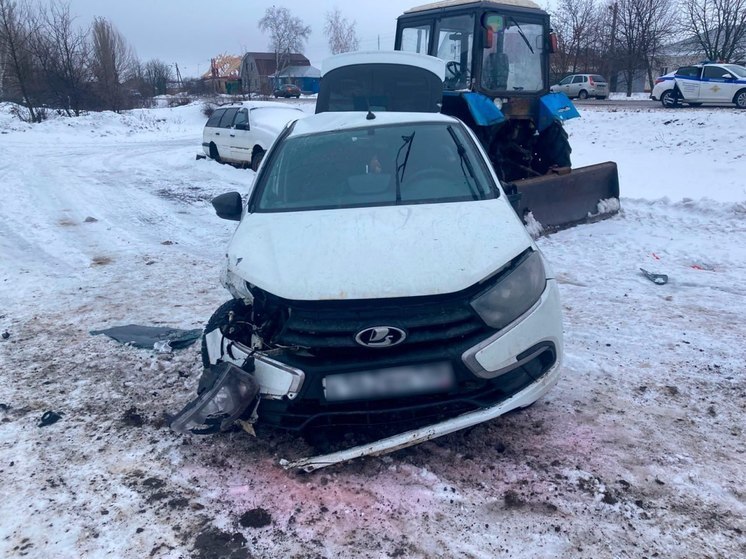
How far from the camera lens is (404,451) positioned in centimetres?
337

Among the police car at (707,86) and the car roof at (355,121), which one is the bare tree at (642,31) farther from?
the car roof at (355,121)

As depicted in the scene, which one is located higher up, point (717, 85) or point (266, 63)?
point (266, 63)

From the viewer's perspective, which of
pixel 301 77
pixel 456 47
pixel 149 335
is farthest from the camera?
pixel 301 77

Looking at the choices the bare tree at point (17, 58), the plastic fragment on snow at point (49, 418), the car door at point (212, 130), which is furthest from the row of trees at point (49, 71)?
the plastic fragment on snow at point (49, 418)

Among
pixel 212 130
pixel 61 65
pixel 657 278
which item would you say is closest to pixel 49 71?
pixel 61 65

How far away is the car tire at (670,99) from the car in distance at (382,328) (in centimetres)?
2335

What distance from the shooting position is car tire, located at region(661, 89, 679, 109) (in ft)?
77.7

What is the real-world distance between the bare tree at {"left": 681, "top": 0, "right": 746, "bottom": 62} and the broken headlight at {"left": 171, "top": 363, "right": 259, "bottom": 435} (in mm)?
43988

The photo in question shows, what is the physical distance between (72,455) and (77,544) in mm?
807

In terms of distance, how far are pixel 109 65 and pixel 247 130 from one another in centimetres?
2772

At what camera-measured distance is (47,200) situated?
11.0 meters

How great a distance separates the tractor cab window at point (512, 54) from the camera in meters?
8.30

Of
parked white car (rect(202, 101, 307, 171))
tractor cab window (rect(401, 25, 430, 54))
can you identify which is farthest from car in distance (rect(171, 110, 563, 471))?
parked white car (rect(202, 101, 307, 171))

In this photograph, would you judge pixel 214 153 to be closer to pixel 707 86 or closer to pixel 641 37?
pixel 707 86
